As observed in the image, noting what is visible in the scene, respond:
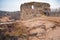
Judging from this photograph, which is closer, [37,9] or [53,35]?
[53,35]

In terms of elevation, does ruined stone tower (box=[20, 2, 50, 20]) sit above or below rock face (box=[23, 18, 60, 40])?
above

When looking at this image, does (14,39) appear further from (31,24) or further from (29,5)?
(29,5)

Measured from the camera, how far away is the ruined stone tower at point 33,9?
9164 millimetres

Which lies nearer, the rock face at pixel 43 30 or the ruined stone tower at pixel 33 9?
the rock face at pixel 43 30

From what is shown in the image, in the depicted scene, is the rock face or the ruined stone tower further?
the ruined stone tower

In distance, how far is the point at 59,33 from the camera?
16.9 feet

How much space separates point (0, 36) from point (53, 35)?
2.51 metres

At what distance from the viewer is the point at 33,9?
9430mm

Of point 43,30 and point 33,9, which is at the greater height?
point 33,9

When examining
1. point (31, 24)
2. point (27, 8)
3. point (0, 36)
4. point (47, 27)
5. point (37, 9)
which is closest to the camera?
point (47, 27)

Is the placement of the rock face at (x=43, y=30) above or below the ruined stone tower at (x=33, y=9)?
below

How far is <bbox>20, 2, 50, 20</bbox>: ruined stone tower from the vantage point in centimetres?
916

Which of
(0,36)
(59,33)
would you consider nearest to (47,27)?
(59,33)

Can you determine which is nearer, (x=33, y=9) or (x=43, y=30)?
(x=43, y=30)
